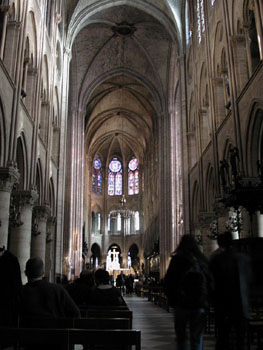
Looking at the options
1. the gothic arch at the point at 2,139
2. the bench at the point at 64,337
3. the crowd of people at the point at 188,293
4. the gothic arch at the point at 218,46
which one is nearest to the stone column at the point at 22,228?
the gothic arch at the point at 2,139

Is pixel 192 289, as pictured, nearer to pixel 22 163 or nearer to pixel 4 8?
pixel 4 8

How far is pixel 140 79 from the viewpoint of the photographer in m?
35.4

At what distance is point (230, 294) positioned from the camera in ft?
14.6

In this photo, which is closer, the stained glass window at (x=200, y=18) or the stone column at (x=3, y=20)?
the stone column at (x=3, y=20)

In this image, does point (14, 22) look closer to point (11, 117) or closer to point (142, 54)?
point (11, 117)

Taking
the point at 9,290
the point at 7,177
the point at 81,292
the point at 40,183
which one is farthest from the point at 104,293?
the point at 40,183

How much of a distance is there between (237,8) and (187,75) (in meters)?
9.22

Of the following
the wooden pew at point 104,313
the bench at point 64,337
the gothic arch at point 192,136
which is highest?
the gothic arch at point 192,136

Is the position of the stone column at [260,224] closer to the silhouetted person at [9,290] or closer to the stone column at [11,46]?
the stone column at [11,46]

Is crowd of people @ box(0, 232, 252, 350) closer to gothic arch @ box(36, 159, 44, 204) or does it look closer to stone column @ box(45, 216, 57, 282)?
gothic arch @ box(36, 159, 44, 204)

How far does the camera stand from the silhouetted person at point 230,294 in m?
4.34

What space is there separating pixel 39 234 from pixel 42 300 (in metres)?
14.0

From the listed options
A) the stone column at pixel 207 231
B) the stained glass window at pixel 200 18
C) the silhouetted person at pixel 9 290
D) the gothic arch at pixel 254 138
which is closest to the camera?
the silhouetted person at pixel 9 290

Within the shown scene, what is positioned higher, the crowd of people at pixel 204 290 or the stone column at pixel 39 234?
the stone column at pixel 39 234
